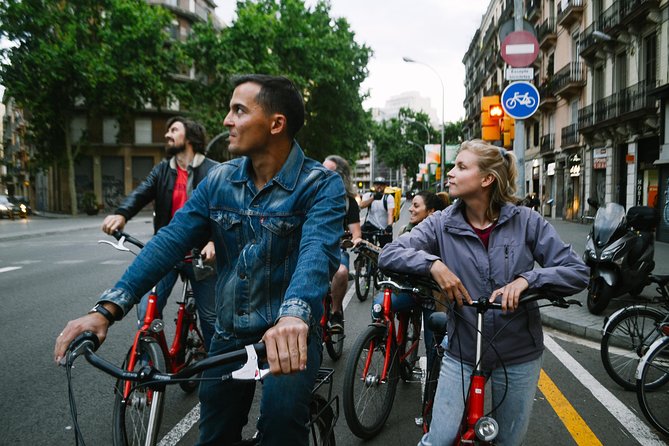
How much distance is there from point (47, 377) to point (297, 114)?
3784mm

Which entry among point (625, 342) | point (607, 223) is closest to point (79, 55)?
point (607, 223)

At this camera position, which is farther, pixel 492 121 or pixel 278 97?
pixel 492 121

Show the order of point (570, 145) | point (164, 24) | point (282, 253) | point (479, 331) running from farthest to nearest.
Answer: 1. point (164, 24)
2. point (570, 145)
3. point (479, 331)
4. point (282, 253)

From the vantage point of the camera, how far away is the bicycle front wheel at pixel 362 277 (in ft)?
27.3

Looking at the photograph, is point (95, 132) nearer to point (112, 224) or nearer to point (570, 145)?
point (570, 145)

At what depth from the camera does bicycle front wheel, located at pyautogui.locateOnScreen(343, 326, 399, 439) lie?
353cm

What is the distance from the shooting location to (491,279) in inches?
96.3

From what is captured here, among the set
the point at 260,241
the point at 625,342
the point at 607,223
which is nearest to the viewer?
the point at 260,241

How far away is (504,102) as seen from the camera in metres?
8.90

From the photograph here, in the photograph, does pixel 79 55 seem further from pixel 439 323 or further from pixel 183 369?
pixel 183 369

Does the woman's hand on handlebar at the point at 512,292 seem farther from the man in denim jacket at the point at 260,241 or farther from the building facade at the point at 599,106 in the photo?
the building facade at the point at 599,106

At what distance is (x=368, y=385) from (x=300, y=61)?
3307 cm

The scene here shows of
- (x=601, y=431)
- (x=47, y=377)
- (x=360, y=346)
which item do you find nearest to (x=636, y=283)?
(x=601, y=431)

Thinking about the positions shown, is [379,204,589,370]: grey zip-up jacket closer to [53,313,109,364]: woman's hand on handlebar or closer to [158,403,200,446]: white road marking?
[53,313,109,364]: woman's hand on handlebar
